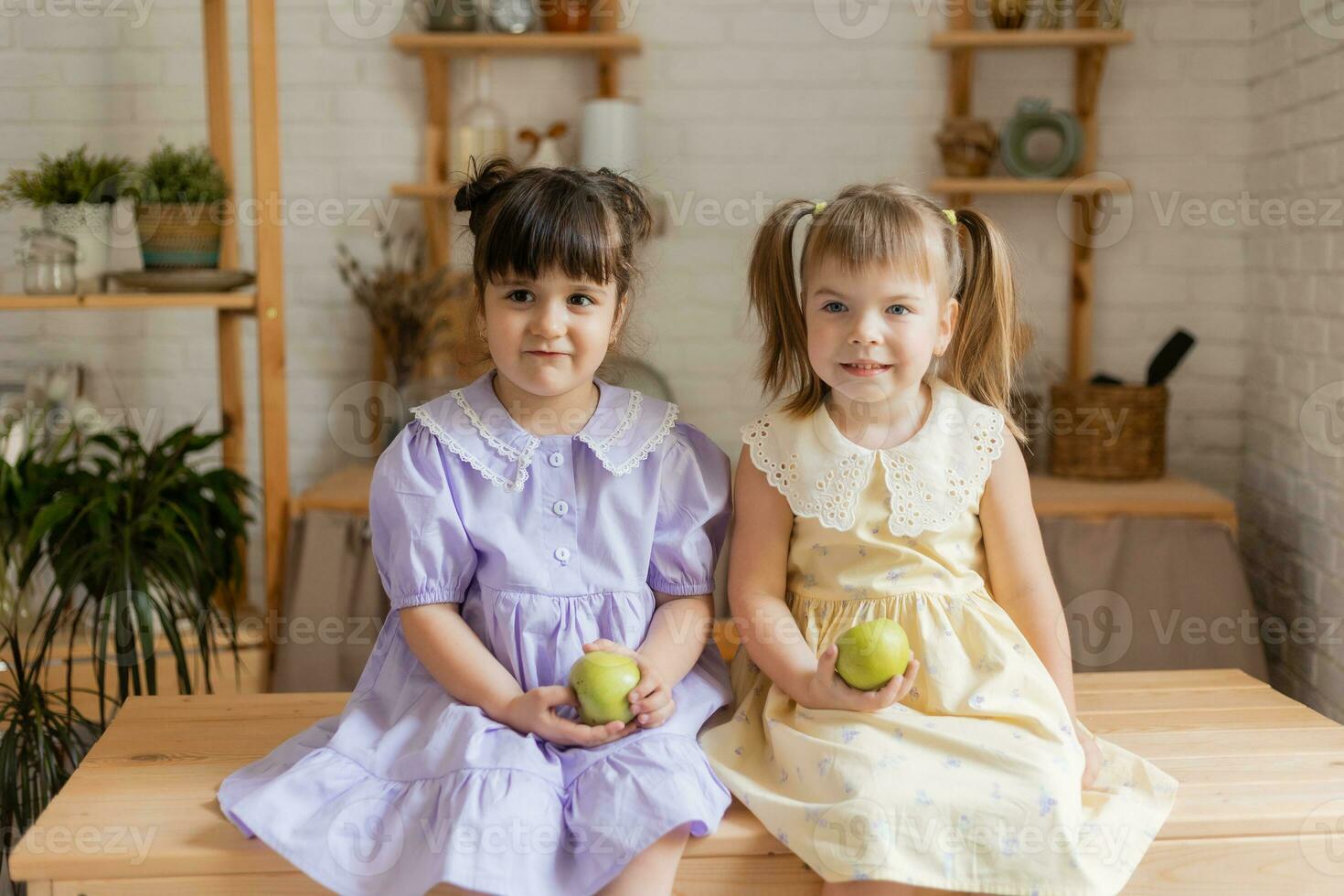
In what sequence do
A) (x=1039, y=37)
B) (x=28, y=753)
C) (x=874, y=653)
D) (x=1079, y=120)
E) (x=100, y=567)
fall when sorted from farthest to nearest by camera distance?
(x=1079, y=120)
(x=1039, y=37)
(x=100, y=567)
(x=28, y=753)
(x=874, y=653)

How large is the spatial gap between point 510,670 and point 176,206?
1437 mm

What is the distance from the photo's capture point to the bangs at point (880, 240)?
1.44 meters

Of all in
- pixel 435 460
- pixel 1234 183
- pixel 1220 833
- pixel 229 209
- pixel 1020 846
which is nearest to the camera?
pixel 1020 846

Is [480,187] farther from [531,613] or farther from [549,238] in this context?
[531,613]

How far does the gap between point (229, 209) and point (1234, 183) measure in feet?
7.50

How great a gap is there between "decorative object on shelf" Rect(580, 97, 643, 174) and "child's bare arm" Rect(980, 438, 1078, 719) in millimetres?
1570

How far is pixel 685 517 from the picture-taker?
5.03 ft

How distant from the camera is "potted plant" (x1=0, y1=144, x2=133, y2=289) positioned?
238 centimetres

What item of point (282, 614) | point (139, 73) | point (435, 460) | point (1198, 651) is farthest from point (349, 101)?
point (1198, 651)

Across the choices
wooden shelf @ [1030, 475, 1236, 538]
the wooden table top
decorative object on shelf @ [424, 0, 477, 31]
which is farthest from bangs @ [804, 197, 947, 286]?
decorative object on shelf @ [424, 0, 477, 31]

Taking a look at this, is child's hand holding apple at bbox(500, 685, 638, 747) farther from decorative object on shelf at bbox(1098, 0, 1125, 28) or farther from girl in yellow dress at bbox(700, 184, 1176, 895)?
decorative object on shelf at bbox(1098, 0, 1125, 28)

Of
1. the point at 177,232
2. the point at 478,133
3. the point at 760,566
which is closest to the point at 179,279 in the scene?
the point at 177,232

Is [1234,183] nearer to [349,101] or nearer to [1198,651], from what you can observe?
[1198,651]

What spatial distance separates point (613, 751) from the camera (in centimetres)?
134
